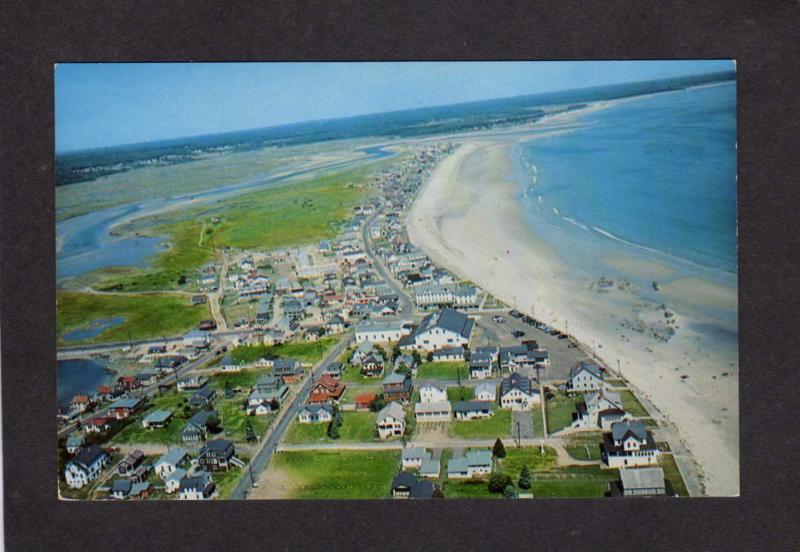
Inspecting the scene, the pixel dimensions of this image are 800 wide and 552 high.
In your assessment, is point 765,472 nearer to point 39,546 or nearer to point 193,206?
point 193,206

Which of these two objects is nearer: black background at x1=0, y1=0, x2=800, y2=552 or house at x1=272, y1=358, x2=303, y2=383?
black background at x1=0, y1=0, x2=800, y2=552

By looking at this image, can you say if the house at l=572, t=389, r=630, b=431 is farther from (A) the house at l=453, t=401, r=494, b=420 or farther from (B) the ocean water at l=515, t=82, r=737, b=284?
(B) the ocean water at l=515, t=82, r=737, b=284

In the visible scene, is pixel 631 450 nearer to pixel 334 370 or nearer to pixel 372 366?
pixel 372 366

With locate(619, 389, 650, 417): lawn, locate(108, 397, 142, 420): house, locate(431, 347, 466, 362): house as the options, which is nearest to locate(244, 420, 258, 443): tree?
locate(108, 397, 142, 420): house

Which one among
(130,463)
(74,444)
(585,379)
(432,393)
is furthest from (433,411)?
(74,444)

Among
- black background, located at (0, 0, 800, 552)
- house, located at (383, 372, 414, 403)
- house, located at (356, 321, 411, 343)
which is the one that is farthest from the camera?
house, located at (356, 321, 411, 343)

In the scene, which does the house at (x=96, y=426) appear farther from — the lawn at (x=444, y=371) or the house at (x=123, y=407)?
the lawn at (x=444, y=371)

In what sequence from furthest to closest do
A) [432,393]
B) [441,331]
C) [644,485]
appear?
1. [441,331]
2. [432,393]
3. [644,485]

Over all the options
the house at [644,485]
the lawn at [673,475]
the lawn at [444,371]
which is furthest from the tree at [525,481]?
the lawn at [673,475]
